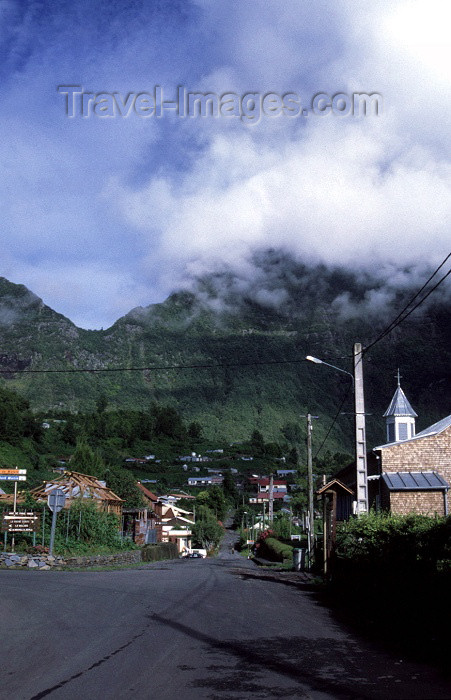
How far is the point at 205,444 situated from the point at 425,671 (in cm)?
15352

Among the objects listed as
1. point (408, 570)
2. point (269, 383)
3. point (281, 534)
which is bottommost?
point (281, 534)

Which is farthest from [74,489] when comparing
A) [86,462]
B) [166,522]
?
[166,522]

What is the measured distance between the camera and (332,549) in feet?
61.4

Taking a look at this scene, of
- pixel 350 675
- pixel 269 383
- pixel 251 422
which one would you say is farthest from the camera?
pixel 269 383

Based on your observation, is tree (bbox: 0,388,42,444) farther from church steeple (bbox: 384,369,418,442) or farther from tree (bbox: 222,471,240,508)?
church steeple (bbox: 384,369,418,442)

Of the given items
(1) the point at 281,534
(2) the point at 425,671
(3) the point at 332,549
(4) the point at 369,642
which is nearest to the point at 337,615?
(4) the point at 369,642

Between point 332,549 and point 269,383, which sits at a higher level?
point 269,383

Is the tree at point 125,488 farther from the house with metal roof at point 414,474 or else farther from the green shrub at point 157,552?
the house with metal roof at point 414,474

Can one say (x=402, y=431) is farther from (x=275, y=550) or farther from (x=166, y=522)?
(x=166, y=522)

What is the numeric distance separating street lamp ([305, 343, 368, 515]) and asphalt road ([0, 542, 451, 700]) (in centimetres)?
462

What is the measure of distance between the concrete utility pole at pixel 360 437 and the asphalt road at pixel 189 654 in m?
4.60

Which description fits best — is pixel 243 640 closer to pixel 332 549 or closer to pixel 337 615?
pixel 337 615

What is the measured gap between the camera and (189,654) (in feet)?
26.6

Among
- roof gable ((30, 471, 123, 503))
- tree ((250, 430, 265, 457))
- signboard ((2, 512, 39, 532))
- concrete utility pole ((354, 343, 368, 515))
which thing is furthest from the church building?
tree ((250, 430, 265, 457))
